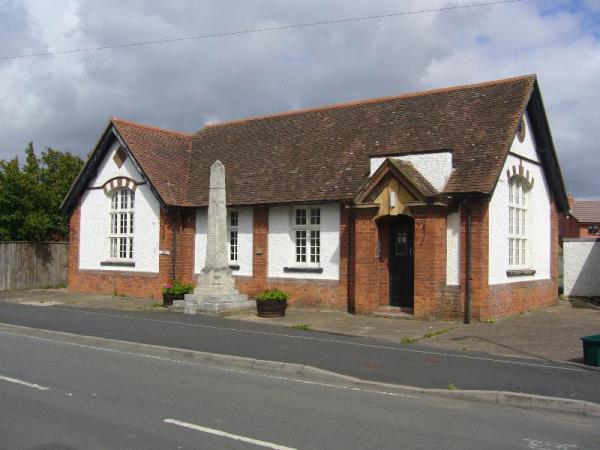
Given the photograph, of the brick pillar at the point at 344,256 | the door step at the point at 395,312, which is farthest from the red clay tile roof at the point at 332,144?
the door step at the point at 395,312

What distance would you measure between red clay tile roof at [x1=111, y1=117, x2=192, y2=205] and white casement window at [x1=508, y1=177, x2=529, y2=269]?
11.1m

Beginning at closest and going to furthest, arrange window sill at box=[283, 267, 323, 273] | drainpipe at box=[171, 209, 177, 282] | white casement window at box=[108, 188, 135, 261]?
window sill at box=[283, 267, 323, 273], drainpipe at box=[171, 209, 177, 282], white casement window at box=[108, 188, 135, 261]

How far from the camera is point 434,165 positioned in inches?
690

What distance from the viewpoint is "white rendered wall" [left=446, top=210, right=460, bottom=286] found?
1705 centimetres

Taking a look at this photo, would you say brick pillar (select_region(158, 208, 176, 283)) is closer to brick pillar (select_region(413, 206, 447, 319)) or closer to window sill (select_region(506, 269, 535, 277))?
brick pillar (select_region(413, 206, 447, 319))

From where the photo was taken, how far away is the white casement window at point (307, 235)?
20062 mm

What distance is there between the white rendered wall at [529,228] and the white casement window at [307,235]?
17.4 feet

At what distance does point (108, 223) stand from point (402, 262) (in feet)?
40.2

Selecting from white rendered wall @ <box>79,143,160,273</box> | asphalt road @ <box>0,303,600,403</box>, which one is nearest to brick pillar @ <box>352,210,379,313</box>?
asphalt road @ <box>0,303,600,403</box>

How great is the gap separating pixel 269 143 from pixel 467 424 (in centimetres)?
1723

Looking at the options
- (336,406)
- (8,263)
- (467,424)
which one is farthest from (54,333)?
(8,263)

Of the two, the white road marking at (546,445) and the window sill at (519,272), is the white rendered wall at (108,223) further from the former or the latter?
the white road marking at (546,445)

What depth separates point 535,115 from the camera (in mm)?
19625

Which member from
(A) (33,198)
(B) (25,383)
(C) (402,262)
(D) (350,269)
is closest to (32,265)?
(A) (33,198)
